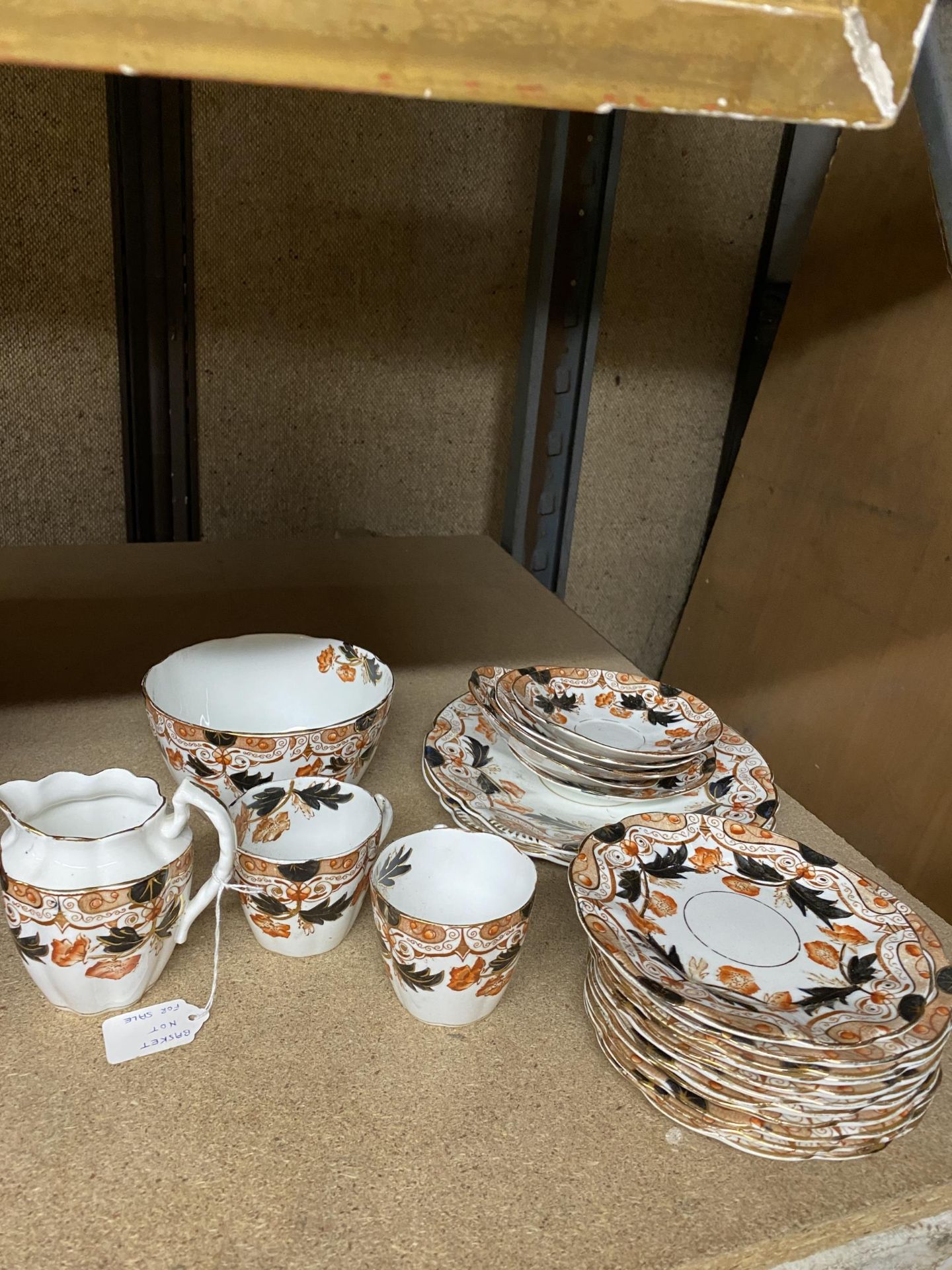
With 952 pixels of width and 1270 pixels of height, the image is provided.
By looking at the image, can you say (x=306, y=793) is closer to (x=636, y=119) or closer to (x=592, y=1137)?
(x=592, y=1137)

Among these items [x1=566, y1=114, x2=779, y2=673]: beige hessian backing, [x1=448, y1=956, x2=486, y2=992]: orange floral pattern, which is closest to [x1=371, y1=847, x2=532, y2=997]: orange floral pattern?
[x1=448, y1=956, x2=486, y2=992]: orange floral pattern

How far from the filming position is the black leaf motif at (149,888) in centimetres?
51

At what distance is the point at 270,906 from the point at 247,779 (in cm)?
11

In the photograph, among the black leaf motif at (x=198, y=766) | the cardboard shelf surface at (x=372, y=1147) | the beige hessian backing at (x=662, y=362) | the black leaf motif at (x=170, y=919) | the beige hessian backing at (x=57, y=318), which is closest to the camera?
the cardboard shelf surface at (x=372, y=1147)

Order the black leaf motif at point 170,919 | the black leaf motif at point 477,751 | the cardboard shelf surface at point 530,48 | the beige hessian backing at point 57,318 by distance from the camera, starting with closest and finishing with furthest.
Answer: the cardboard shelf surface at point 530,48 → the black leaf motif at point 170,919 → the black leaf motif at point 477,751 → the beige hessian backing at point 57,318

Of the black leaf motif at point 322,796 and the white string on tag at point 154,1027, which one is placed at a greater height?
the black leaf motif at point 322,796

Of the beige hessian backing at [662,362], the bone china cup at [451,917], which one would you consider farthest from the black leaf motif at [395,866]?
the beige hessian backing at [662,362]

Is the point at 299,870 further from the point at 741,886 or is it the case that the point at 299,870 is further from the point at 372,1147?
the point at 741,886

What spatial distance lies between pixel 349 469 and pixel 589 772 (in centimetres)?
104

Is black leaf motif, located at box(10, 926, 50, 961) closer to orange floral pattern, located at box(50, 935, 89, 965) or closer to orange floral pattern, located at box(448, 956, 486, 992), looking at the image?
orange floral pattern, located at box(50, 935, 89, 965)

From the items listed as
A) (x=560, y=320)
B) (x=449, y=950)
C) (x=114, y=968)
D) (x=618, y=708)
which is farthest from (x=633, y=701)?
(x=560, y=320)

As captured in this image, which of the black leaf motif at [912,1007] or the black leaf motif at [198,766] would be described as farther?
the black leaf motif at [198,766]

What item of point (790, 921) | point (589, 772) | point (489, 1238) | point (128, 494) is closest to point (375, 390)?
point (128, 494)

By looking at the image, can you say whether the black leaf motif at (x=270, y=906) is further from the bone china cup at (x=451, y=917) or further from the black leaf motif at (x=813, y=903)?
the black leaf motif at (x=813, y=903)
